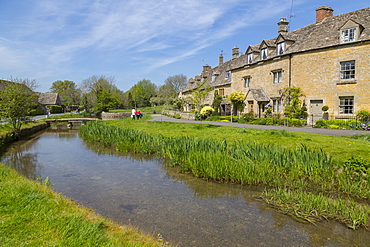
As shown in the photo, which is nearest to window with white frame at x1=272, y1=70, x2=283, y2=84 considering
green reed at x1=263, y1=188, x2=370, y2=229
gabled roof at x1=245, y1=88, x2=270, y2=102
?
gabled roof at x1=245, y1=88, x2=270, y2=102

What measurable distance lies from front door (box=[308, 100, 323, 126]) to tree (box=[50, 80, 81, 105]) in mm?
83812

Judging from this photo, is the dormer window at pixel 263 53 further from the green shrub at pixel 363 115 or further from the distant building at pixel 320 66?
the green shrub at pixel 363 115

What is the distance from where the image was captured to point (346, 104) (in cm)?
2241

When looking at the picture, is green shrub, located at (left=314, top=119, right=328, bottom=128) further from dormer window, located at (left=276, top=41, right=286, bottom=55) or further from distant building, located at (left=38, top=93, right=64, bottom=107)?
distant building, located at (left=38, top=93, right=64, bottom=107)

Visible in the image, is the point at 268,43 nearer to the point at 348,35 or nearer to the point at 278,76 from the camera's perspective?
the point at 278,76

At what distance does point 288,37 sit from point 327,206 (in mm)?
25754

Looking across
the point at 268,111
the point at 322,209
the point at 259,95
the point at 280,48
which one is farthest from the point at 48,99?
the point at 322,209

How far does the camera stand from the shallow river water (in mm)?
5137

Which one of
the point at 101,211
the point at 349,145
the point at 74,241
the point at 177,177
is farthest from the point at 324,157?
the point at 74,241

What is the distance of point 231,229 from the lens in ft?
18.0

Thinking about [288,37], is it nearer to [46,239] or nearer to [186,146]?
[186,146]

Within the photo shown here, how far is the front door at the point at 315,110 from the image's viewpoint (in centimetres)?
2400

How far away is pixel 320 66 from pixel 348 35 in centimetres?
322

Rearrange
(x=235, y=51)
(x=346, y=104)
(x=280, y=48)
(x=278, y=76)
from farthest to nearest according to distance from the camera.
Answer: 1. (x=235, y=51)
2. (x=278, y=76)
3. (x=280, y=48)
4. (x=346, y=104)
